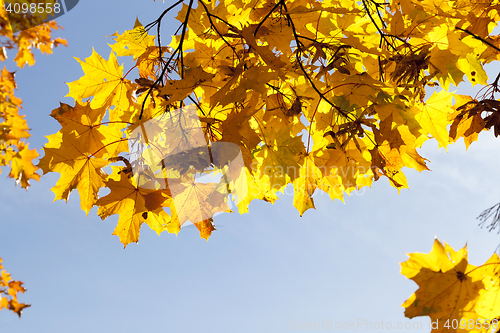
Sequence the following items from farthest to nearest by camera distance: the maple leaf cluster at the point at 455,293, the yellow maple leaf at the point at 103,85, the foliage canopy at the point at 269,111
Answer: the yellow maple leaf at the point at 103,85 < the foliage canopy at the point at 269,111 < the maple leaf cluster at the point at 455,293

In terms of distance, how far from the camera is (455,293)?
1354 mm

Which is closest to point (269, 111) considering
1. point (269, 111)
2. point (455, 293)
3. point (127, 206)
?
point (269, 111)

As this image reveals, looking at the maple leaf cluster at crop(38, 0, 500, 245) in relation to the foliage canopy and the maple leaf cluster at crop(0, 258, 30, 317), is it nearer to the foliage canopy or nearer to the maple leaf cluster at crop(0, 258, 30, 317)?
the foliage canopy

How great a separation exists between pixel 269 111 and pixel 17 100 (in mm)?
2013

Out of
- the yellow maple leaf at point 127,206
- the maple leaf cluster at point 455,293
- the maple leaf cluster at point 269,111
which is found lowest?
the maple leaf cluster at point 455,293

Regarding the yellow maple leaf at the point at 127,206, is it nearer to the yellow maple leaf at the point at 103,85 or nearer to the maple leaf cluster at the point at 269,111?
the maple leaf cluster at the point at 269,111

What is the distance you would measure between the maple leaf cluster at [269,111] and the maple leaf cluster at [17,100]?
0.53m

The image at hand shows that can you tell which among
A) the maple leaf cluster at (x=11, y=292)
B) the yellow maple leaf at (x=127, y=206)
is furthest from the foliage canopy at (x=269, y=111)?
the maple leaf cluster at (x=11, y=292)

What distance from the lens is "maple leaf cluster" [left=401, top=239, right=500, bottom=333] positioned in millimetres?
1338

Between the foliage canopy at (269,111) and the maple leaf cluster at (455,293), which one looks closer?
the maple leaf cluster at (455,293)

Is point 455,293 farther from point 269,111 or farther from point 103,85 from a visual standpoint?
point 103,85

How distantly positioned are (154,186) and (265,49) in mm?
928

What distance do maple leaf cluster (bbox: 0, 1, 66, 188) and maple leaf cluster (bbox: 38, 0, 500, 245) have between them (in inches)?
20.8

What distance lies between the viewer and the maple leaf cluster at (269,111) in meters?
1.59
